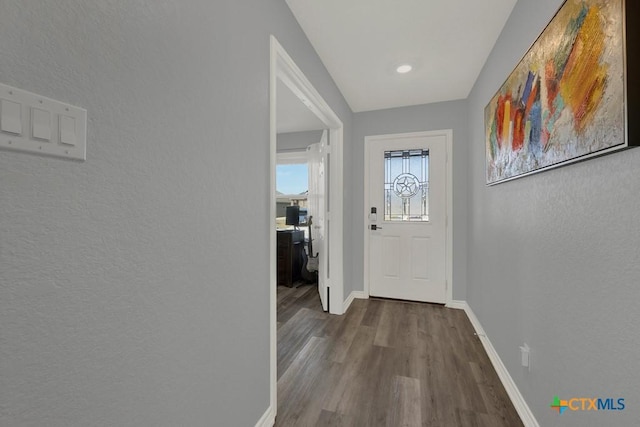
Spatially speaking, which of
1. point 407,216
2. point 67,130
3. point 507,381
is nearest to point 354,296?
point 407,216

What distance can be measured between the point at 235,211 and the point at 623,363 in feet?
4.75

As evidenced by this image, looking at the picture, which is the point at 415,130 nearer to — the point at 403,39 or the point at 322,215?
the point at 403,39

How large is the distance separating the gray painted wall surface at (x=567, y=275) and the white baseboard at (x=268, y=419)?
4.41 feet

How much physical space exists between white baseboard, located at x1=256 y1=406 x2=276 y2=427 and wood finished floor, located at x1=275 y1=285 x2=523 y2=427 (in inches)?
1.3

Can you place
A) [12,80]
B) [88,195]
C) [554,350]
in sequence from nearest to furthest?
[12,80] < [88,195] < [554,350]

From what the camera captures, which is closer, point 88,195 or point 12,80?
point 12,80

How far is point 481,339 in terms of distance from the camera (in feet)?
7.91

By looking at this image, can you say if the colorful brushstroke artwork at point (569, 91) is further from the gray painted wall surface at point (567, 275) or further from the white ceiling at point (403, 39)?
the white ceiling at point (403, 39)

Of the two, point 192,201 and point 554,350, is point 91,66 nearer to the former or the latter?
point 192,201

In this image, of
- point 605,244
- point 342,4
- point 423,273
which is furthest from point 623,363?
point 423,273

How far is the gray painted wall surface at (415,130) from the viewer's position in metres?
3.24

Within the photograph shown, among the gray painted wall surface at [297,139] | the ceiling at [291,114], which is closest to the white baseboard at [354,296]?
the ceiling at [291,114]

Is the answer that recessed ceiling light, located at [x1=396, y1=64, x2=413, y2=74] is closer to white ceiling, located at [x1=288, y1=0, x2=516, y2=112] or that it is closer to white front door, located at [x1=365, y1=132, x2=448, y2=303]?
white ceiling, located at [x1=288, y1=0, x2=516, y2=112]

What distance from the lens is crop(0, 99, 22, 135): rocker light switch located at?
20.4 inches
